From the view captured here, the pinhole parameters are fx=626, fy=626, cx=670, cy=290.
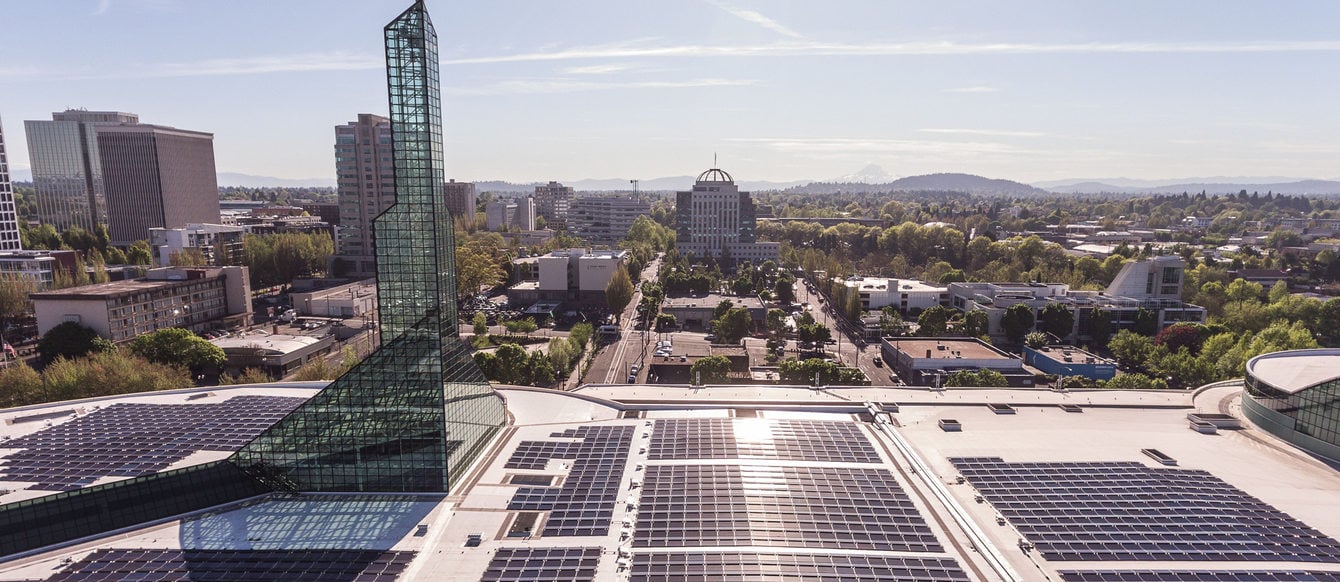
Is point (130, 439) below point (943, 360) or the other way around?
the other way around

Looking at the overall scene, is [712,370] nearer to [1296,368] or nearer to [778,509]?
[778,509]

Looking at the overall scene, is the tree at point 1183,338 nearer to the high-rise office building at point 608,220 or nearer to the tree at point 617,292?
the tree at point 617,292

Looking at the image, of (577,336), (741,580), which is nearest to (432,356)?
(741,580)

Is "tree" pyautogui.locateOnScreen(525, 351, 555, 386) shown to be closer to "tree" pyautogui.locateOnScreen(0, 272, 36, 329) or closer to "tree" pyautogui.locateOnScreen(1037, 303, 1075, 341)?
"tree" pyautogui.locateOnScreen(1037, 303, 1075, 341)

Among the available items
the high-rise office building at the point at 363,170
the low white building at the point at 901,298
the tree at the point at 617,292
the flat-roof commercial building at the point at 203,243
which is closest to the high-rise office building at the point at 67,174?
the flat-roof commercial building at the point at 203,243

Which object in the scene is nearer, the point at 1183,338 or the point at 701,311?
the point at 1183,338

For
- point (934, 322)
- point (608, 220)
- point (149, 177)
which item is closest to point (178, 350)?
point (934, 322)

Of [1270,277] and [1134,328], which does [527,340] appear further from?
[1270,277]
